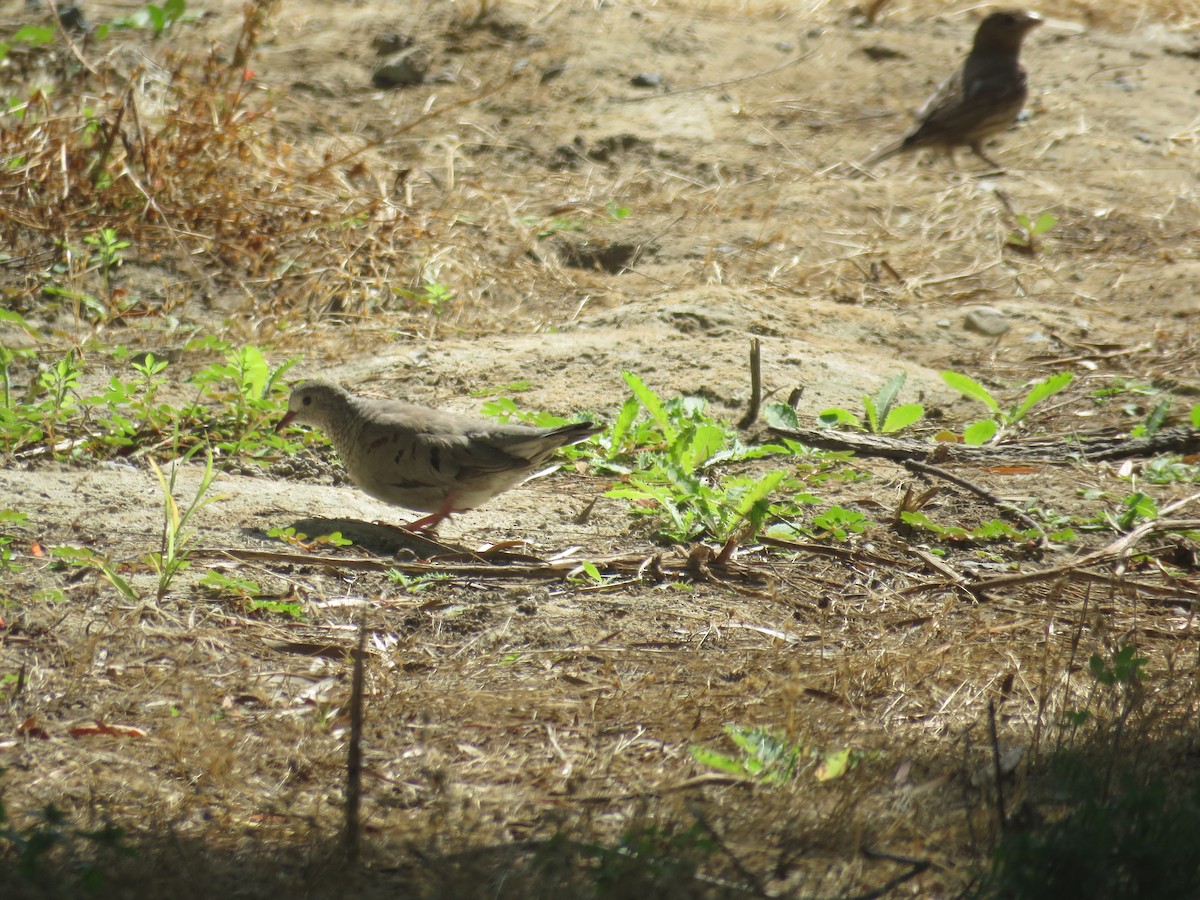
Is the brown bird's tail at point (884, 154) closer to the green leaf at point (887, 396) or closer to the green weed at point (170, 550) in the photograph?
the green leaf at point (887, 396)

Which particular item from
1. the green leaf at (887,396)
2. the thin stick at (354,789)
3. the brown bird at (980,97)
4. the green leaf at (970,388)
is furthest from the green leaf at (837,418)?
the brown bird at (980,97)

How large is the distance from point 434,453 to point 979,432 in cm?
268

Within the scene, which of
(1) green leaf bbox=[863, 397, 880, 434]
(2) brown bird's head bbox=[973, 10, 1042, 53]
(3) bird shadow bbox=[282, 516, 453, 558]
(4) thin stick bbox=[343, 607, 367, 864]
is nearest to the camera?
(4) thin stick bbox=[343, 607, 367, 864]

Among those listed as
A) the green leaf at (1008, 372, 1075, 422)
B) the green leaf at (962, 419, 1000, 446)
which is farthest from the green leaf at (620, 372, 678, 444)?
the green leaf at (1008, 372, 1075, 422)

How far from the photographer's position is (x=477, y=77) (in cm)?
1101

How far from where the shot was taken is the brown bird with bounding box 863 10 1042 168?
9609mm

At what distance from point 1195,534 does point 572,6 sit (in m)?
8.78

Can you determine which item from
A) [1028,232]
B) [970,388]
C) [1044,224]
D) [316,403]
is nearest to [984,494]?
[970,388]

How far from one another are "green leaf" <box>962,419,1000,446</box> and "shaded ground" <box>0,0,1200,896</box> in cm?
27

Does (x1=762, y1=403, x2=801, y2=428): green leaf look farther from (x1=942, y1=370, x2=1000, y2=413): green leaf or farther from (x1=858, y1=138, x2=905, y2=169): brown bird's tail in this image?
(x1=858, y1=138, x2=905, y2=169): brown bird's tail

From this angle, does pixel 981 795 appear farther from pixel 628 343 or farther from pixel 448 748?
pixel 628 343

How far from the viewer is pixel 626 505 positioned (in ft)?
18.0

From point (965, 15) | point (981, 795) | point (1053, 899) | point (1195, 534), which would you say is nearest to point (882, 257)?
point (1195, 534)

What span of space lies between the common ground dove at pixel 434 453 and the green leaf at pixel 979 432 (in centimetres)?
194
